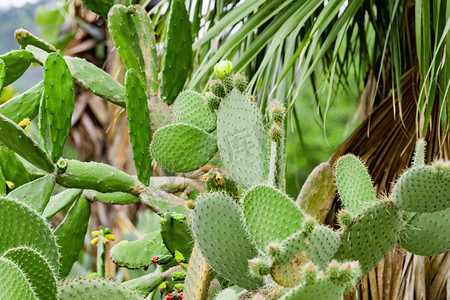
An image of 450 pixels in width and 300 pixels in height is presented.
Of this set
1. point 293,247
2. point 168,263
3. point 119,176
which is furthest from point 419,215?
point 119,176

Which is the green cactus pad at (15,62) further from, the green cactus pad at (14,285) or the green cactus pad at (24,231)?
the green cactus pad at (14,285)

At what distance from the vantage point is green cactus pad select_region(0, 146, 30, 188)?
117 centimetres

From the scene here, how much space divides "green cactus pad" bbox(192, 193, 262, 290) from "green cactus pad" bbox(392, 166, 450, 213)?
0.63 ft

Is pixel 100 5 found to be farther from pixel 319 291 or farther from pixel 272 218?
pixel 319 291

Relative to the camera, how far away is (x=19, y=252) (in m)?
0.65

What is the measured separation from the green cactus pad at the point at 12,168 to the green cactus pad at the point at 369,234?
796 millimetres

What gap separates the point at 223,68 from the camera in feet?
2.79

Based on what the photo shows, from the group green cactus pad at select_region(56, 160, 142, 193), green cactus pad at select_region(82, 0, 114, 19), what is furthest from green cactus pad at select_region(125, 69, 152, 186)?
green cactus pad at select_region(82, 0, 114, 19)

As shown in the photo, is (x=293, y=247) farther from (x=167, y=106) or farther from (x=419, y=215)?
(x=167, y=106)

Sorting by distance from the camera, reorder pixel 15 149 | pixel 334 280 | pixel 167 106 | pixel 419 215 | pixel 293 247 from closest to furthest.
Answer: pixel 334 280 < pixel 293 247 < pixel 419 215 < pixel 15 149 < pixel 167 106

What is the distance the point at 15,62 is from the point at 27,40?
0.13 m

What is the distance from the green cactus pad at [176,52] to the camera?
1.27 metres

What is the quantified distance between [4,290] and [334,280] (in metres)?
0.35

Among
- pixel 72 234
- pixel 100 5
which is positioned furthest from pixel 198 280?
pixel 100 5
